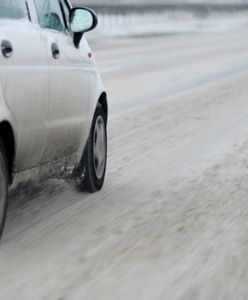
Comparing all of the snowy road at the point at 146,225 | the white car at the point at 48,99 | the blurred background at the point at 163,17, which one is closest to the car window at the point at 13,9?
the white car at the point at 48,99

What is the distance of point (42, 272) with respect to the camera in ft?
16.5

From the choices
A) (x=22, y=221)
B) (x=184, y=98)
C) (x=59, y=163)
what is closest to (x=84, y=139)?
(x=59, y=163)

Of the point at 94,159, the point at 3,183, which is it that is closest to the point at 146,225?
the point at 3,183

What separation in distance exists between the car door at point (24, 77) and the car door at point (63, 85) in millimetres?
182

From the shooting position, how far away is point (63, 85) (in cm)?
645

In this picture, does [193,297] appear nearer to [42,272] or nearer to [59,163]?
[42,272]

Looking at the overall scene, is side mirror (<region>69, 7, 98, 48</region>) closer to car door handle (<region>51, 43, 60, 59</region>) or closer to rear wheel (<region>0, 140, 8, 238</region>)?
car door handle (<region>51, 43, 60, 59</region>)

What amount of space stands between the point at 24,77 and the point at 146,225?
4.68 ft

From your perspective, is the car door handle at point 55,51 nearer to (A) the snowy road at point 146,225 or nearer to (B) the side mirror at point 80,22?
(B) the side mirror at point 80,22

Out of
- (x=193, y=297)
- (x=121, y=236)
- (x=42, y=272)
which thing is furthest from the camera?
(x=121, y=236)

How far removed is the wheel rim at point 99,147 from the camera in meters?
7.63

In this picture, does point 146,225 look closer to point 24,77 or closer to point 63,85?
point 63,85

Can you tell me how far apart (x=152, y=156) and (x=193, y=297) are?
5.26 m

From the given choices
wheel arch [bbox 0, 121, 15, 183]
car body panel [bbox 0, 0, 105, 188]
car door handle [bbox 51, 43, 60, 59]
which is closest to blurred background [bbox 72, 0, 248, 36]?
car body panel [bbox 0, 0, 105, 188]
